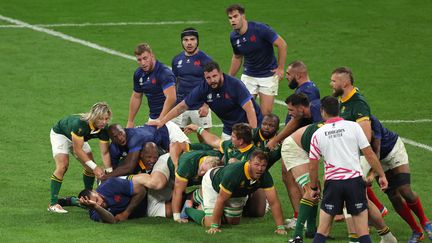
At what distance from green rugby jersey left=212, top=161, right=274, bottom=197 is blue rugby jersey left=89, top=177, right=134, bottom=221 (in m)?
1.45

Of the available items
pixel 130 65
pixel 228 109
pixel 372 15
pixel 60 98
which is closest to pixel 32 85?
pixel 60 98

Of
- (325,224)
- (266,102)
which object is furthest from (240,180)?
(266,102)

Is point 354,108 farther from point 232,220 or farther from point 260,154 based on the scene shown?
point 232,220

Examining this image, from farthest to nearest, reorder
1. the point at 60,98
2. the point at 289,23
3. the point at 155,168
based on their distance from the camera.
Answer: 1. the point at 289,23
2. the point at 60,98
3. the point at 155,168

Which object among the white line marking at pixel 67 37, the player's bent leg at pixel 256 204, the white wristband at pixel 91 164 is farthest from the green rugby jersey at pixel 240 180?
the white line marking at pixel 67 37

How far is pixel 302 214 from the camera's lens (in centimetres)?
1439

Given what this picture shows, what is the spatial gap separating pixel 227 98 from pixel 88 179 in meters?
2.27

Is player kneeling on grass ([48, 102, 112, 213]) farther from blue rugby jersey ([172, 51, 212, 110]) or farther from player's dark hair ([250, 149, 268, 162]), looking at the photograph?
blue rugby jersey ([172, 51, 212, 110])

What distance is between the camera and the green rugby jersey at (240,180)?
14836 millimetres

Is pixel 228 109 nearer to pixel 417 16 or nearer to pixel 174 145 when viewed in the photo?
pixel 174 145

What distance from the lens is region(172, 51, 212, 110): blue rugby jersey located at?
18984 mm

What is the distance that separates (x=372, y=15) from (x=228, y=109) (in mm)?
13779

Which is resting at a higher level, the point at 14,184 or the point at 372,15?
the point at 372,15

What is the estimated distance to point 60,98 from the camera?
22.9 meters
